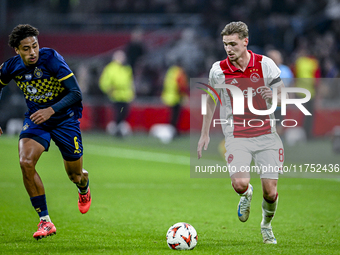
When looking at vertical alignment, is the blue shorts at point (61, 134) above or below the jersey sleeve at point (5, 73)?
below

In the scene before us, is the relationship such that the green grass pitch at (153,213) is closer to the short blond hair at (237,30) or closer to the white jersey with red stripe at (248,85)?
the white jersey with red stripe at (248,85)

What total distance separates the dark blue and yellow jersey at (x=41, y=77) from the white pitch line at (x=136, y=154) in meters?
6.73

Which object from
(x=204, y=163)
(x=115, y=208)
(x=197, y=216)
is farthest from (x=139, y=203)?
(x=204, y=163)

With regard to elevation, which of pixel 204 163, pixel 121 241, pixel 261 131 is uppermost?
pixel 261 131

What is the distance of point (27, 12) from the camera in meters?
21.8

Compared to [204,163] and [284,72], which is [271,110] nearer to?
[284,72]

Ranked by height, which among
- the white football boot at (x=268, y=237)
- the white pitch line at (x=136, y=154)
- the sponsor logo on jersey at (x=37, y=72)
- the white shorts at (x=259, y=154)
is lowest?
the white pitch line at (x=136, y=154)

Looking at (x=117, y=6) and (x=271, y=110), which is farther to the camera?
(x=117, y=6)

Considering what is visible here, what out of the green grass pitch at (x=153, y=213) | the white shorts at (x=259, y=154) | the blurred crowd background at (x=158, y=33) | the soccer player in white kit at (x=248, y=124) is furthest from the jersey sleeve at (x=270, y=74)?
the blurred crowd background at (x=158, y=33)

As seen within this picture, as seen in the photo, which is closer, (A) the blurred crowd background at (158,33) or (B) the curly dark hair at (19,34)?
(B) the curly dark hair at (19,34)

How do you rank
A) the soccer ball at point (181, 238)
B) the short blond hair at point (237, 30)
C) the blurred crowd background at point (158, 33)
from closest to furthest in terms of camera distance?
1. the soccer ball at point (181, 238)
2. the short blond hair at point (237, 30)
3. the blurred crowd background at point (158, 33)

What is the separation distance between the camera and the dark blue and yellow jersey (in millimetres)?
5293

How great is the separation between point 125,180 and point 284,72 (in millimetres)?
3678

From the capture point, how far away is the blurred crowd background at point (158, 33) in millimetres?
18625
